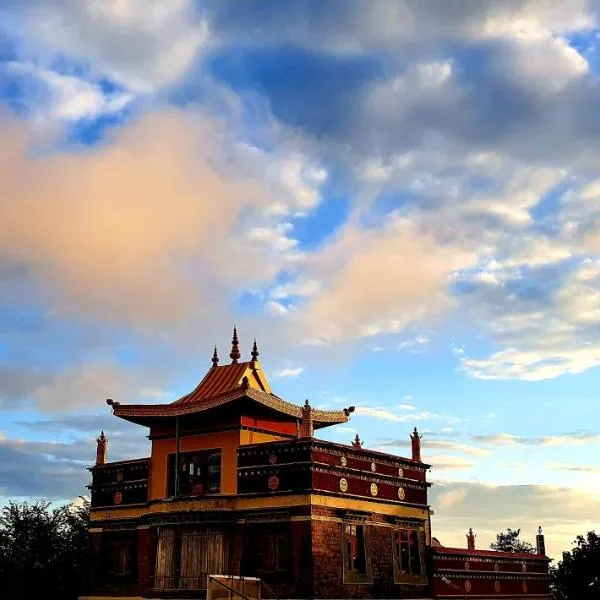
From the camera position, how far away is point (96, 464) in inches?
1572

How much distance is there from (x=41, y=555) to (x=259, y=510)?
1652 centimetres

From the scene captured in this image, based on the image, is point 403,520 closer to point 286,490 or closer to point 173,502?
point 286,490

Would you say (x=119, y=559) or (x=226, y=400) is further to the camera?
(x=119, y=559)

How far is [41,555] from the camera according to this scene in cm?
4362

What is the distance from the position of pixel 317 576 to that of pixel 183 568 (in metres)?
5.37

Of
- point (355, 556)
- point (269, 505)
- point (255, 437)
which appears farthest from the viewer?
point (255, 437)

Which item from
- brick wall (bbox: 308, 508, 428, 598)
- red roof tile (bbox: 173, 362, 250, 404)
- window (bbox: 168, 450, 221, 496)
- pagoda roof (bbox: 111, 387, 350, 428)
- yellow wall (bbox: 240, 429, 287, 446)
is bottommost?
brick wall (bbox: 308, 508, 428, 598)

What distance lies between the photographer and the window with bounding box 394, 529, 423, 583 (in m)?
35.5

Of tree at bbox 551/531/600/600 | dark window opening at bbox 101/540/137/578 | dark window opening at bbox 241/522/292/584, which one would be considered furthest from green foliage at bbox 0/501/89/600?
tree at bbox 551/531/600/600

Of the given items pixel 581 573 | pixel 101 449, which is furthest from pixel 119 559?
pixel 581 573

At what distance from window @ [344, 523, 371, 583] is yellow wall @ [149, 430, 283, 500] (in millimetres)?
4814

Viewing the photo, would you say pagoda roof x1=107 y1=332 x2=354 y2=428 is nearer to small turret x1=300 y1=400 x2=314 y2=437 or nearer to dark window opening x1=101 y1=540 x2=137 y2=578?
small turret x1=300 y1=400 x2=314 y2=437

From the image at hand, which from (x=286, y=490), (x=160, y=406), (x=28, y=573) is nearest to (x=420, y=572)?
(x=286, y=490)

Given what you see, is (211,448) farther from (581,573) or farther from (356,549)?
(581,573)
